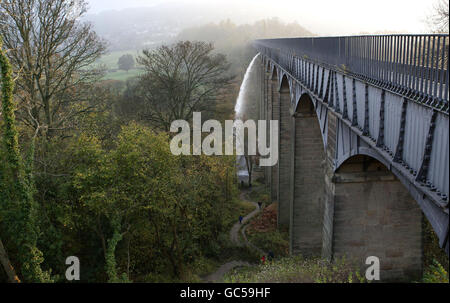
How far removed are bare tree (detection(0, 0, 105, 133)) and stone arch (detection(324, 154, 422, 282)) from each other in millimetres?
11745

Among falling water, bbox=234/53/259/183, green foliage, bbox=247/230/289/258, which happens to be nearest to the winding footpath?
green foliage, bbox=247/230/289/258

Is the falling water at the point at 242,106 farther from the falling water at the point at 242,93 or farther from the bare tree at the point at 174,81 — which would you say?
the bare tree at the point at 174,81

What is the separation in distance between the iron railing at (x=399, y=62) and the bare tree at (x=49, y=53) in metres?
11.7

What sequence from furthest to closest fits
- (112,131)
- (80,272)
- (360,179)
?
(112,131) < (80,272) < (360,179)

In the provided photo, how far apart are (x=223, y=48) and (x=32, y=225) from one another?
6201 centimetres

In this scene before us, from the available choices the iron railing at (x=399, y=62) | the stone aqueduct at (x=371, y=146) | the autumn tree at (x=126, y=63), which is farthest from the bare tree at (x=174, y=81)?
the autumn tree at (x=126, y=63)

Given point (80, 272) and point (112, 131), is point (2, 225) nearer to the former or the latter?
point (80, 272)

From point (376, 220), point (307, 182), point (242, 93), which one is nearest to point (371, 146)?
point (376, 220)

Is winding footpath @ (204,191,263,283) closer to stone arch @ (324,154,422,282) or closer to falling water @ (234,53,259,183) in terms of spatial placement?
stone arch @ (324,154,422,282)

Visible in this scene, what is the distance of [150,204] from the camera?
13.7m

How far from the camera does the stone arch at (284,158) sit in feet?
78.6

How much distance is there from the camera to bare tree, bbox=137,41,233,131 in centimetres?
2683

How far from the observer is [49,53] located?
1847 centimetres
